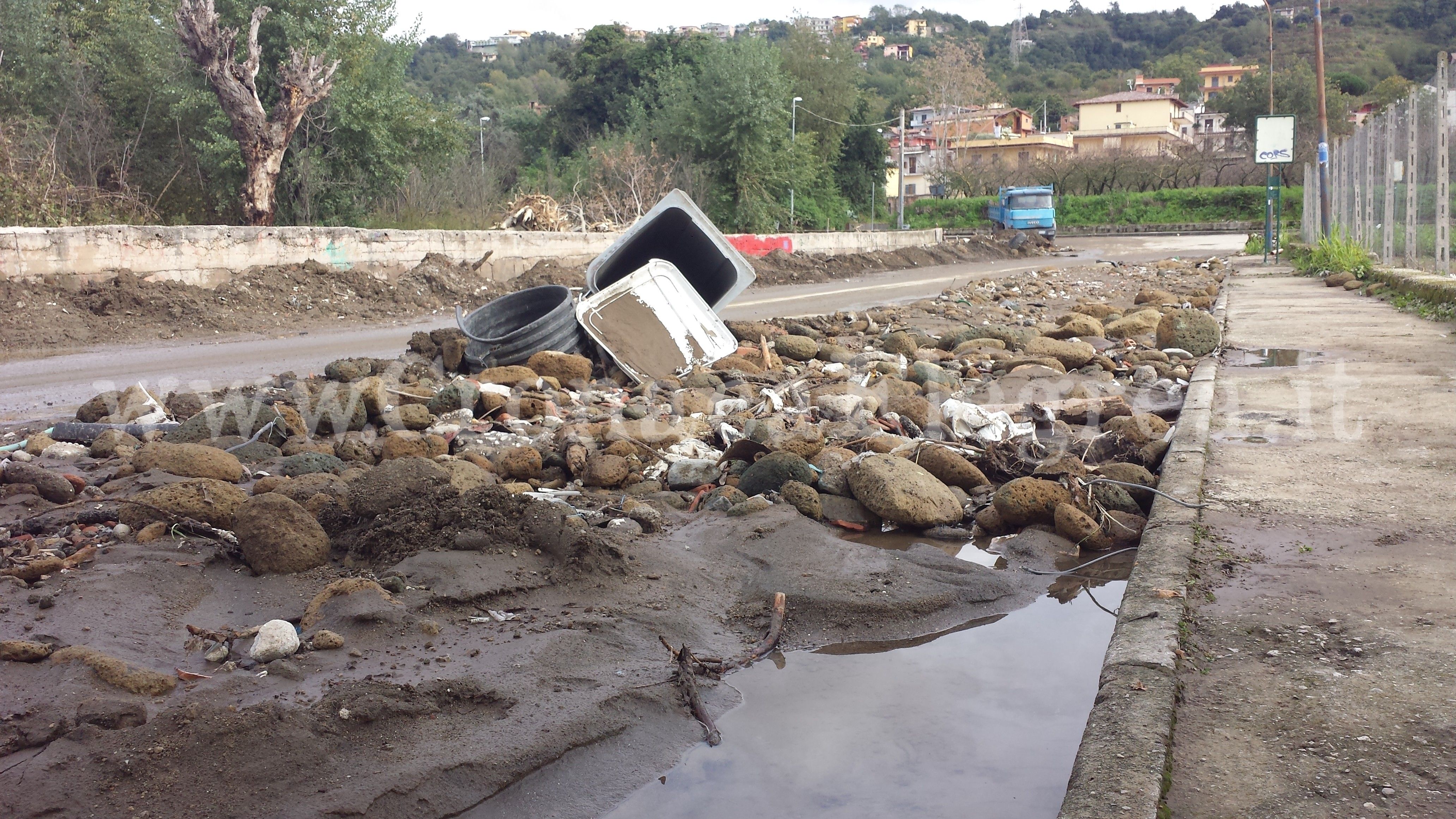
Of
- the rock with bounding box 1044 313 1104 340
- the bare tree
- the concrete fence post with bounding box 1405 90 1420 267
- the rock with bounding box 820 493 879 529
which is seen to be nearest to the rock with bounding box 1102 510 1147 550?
the rock with bounding box 820 493 879 529

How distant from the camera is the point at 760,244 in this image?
1067 inches

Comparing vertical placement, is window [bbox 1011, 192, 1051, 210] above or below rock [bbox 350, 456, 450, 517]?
above

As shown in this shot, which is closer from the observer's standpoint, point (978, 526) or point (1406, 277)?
point (978, 526)

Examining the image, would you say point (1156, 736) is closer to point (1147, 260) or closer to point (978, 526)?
point (978, 526)

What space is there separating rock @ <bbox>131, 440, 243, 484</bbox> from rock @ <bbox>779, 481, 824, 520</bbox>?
294 centimetres

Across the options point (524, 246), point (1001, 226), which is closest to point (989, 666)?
point (524, 246)

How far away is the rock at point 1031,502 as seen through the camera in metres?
5.10

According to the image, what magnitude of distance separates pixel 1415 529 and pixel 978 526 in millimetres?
1853

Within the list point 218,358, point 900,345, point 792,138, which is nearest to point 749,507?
point 900,345

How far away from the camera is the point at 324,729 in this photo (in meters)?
→ 2.85

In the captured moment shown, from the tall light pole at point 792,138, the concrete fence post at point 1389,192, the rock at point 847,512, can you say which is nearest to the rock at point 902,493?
the rock at point 847,512

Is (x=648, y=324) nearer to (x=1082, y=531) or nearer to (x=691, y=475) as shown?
(x=691, y=475)

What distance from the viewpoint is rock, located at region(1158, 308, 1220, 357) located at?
32.4 feet

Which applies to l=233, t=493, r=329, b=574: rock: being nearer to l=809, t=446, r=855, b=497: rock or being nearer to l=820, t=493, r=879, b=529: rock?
l=820, t=493, r=879, b=529: rock
